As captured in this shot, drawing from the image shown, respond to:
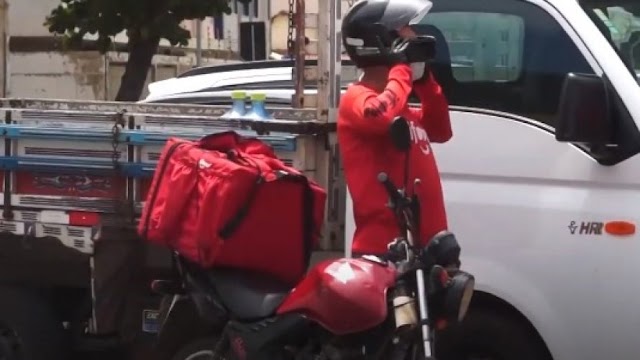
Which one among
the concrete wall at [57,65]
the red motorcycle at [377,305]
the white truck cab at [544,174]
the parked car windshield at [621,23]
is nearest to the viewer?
the red motorcycle at [377,305]

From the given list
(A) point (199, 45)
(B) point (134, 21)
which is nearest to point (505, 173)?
(B) point (134, 21)

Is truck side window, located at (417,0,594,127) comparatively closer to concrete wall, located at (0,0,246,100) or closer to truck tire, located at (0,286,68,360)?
truck tire, located at (0,286,68,360)

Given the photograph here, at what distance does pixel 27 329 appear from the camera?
5.64m

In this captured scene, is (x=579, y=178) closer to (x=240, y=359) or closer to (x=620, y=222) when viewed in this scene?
(x=620, y=222)

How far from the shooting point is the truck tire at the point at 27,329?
5652 mm

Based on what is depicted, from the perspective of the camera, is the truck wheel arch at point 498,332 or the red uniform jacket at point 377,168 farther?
the truck wheel arch at point 498,332

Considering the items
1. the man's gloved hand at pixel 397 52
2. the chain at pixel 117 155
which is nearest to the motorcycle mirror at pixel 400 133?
the man's gloved hand at pixel 397 52

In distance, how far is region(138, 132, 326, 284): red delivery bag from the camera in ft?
15.0

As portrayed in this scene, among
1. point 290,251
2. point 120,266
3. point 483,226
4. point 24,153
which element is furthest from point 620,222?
point 24,153

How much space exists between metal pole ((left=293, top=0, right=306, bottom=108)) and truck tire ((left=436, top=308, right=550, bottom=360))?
4.20 ft

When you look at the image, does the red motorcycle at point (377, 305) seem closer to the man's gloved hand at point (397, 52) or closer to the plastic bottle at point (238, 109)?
the man's gloved hand at point (397, 52)

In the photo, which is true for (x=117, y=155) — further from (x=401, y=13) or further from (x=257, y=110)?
(x=401, y=13)

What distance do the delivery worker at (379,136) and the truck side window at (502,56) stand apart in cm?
64

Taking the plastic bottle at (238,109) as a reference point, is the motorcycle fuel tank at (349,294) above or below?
below
